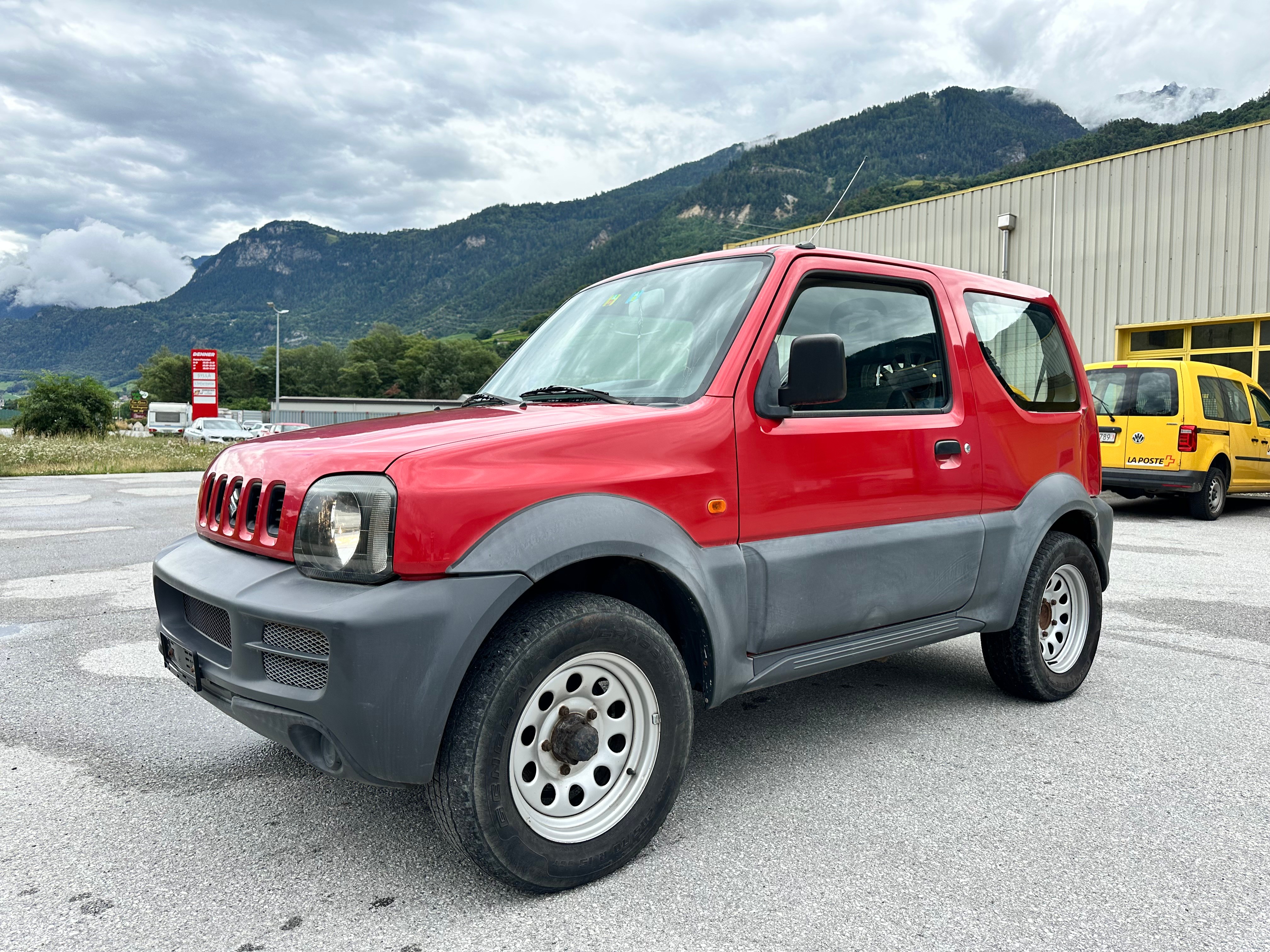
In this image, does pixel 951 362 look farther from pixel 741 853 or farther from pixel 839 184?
pixel 839 184

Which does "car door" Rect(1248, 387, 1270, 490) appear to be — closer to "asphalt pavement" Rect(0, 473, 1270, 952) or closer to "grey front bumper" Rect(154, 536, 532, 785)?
"asphalt pavement" Rect(0, 473, 1270, 952)

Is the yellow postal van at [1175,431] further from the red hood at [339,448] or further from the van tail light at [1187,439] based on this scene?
the red hood at [339,448]

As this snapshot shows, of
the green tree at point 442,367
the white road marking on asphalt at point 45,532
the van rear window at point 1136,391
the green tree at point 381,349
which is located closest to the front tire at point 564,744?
the white road marking on asphalt at point 45,532

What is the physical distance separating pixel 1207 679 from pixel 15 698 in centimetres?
583

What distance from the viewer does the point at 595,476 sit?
2.40 m

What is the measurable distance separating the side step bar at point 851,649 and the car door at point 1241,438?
990 centimetres

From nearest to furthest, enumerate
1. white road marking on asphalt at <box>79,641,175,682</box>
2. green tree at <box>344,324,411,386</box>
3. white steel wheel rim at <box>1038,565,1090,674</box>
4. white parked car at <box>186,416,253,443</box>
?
white steel wheel rim at <box>1038,565,1090,674</box> < white road marking on asphalt at <box>79,641,175,682</box> < white parked car at <box>186,416,253,443</box> < green tree at <box>344,324,411,386</box>

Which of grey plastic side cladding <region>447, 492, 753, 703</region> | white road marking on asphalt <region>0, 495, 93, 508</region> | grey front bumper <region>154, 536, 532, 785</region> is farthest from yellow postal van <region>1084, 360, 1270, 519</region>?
white road marking on asphalt <region>0, 495, 93, 508</region>

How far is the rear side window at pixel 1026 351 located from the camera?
3.70 metres

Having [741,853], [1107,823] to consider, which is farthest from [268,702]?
[1107,823]

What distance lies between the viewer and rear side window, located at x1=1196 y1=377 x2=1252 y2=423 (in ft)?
35.1

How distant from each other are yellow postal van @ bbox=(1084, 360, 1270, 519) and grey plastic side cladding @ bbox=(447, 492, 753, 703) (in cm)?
949

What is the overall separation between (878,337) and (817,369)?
794 millimetres

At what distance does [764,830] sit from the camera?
2691mm
